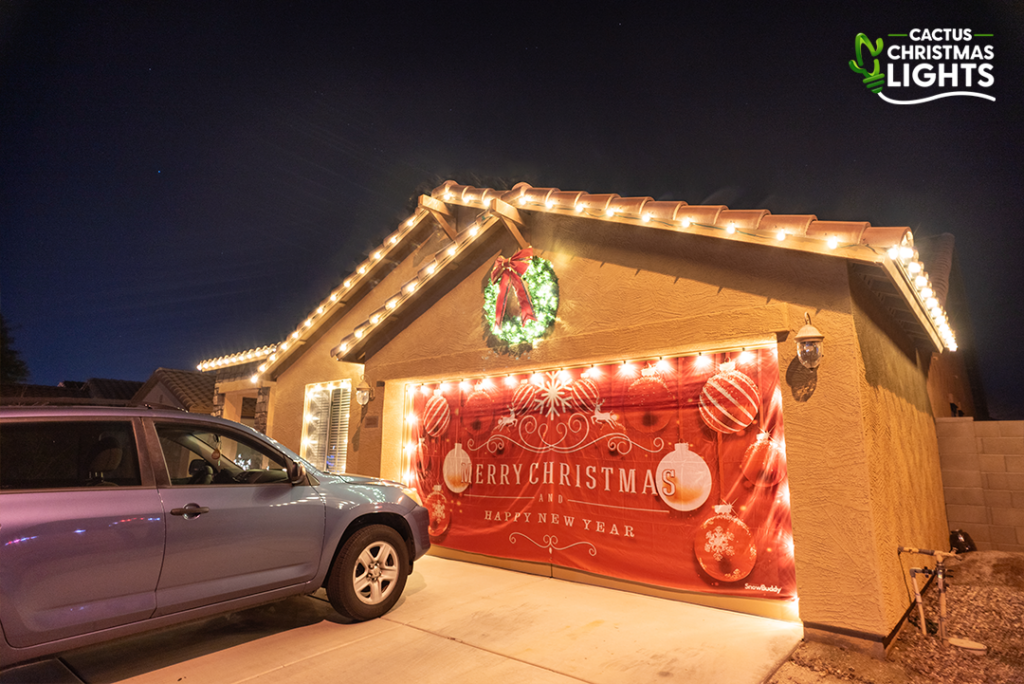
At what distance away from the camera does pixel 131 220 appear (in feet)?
89.2

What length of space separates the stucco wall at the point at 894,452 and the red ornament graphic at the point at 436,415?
Answer: 502 cm

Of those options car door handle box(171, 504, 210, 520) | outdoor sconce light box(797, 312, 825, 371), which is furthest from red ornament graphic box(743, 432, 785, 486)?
car door handle box(171, 504, 210, 520)

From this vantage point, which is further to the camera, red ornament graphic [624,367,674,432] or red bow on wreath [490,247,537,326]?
red bow on wreath [490,247,537,326]

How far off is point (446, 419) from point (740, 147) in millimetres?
9223

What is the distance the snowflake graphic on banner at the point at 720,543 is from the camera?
177 inches

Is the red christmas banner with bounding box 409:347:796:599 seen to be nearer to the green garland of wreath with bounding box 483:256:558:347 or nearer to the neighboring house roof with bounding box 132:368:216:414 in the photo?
the green garland of wreath with bounding box 483:256:558:347

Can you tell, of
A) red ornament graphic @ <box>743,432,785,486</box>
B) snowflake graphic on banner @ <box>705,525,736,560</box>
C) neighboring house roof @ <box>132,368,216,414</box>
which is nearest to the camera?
red ornament graphic @ <box>743,432,785,486</box>

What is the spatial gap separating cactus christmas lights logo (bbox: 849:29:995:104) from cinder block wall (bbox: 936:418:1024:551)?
14.9 ft

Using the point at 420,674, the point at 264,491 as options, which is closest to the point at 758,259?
the point at 420,674

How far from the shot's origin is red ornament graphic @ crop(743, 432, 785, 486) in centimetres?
436

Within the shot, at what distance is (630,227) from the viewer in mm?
5387

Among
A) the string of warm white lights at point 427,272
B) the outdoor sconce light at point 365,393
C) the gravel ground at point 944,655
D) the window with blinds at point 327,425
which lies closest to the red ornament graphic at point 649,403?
the gravel ground at point 944,655

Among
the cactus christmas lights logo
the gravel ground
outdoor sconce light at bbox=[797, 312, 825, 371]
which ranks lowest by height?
the gravel ground

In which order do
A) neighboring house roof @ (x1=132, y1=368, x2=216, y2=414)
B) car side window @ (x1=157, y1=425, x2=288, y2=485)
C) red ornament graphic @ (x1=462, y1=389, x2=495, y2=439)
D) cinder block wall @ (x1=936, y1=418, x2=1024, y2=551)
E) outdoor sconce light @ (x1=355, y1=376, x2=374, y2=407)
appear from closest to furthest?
1. car side window @ (x1=157, y1=425, x2=288, y2=485)
2. cinder block wall @ (x1=936, y1=418, x2=1024, y2=551)
3. red ornament graphic @ (x1=462, y1=389, x2=495, y2=439)
4. outdoor sconce light @ (x1=355, y1=376, x2=374, y2=407)
5. neighboring house roof @ (x1=132, y1=368, x2=216, y2=414)
